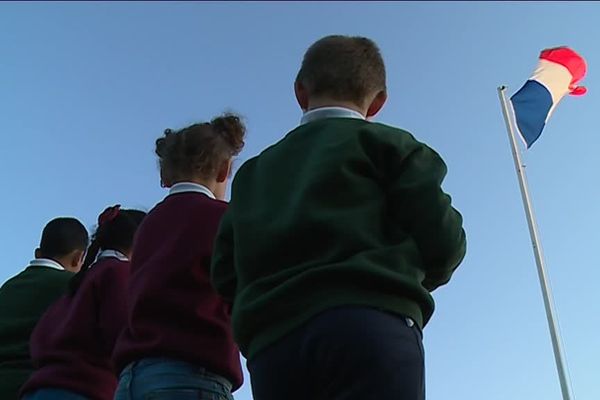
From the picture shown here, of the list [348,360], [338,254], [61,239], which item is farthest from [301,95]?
[61,239]

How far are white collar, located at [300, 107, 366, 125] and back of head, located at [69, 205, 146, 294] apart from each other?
1.29 meters

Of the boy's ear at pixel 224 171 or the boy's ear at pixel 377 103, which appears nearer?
the boy's ear at pixel 377 103

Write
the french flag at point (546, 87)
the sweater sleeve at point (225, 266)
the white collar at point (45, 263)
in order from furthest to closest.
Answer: the french flag at point (546, 87), the white collar at point (45, 263), the sweater sleeve at point (225, 266)

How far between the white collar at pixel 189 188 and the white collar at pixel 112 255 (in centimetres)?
54

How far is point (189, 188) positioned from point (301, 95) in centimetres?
65

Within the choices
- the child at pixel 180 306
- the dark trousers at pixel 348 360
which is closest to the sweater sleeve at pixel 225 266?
the child at pixel 180 306

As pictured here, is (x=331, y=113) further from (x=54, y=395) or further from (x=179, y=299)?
(x=54, y=395)

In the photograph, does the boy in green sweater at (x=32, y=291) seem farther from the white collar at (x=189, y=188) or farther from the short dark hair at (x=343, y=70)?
the short dark hair at (x=343, y=70)

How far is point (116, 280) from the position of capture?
3.15 metres

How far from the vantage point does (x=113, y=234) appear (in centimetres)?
338

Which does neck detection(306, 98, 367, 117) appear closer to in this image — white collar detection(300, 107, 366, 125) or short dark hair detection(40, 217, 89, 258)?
white collar detection(300, 107, 366, 125)

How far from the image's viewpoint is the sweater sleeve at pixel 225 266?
2.32 meters

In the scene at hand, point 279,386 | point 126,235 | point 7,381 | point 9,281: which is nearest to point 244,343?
point 279,386

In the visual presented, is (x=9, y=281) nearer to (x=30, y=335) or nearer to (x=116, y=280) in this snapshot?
(x=30, y=335)
